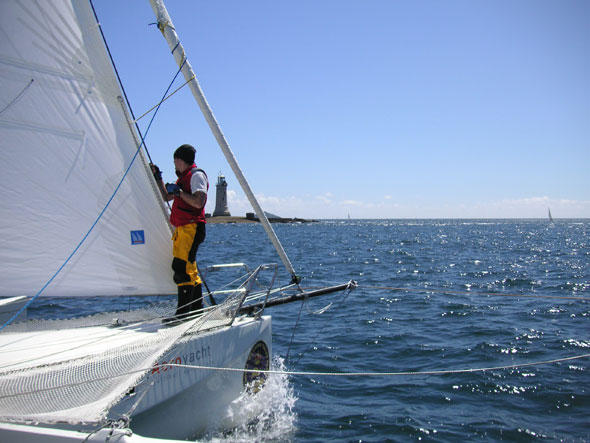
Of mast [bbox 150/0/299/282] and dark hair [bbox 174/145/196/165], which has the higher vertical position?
mast [bbox 150/0/299/282]

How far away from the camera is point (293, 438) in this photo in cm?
421

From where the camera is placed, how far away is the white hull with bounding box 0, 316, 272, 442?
3088 millimetres

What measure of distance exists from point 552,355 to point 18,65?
7700 mm

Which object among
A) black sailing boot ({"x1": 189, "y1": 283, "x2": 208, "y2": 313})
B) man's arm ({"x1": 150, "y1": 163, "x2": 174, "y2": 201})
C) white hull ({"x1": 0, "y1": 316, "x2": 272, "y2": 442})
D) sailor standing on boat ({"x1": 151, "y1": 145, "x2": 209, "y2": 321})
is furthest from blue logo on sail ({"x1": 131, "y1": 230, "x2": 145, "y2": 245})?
white hull ({"x1": 0, "y1": 316, "x2": 272, "y2": 442})

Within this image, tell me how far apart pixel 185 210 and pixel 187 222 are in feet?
0.41

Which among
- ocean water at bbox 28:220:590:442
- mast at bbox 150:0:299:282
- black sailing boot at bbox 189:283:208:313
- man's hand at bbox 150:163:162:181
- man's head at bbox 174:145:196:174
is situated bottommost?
ocean water at bbox 28:220:590:442

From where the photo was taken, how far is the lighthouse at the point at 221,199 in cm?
10369

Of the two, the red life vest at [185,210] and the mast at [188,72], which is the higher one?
the mast at [188,72]

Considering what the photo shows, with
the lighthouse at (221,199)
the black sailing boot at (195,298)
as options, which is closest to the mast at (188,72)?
the black sailing boot at (195,298)

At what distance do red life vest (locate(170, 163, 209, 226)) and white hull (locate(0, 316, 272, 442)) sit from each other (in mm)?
1138

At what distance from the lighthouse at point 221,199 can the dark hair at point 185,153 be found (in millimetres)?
100038

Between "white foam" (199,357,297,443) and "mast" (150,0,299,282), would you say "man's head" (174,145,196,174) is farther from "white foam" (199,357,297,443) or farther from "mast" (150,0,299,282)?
"white foam" (199,357,297,443)

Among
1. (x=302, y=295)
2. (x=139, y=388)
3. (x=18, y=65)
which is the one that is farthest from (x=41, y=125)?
(x=302, y=295)

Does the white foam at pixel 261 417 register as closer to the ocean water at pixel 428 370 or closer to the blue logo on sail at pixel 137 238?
the ocean water at pixel 428 370
